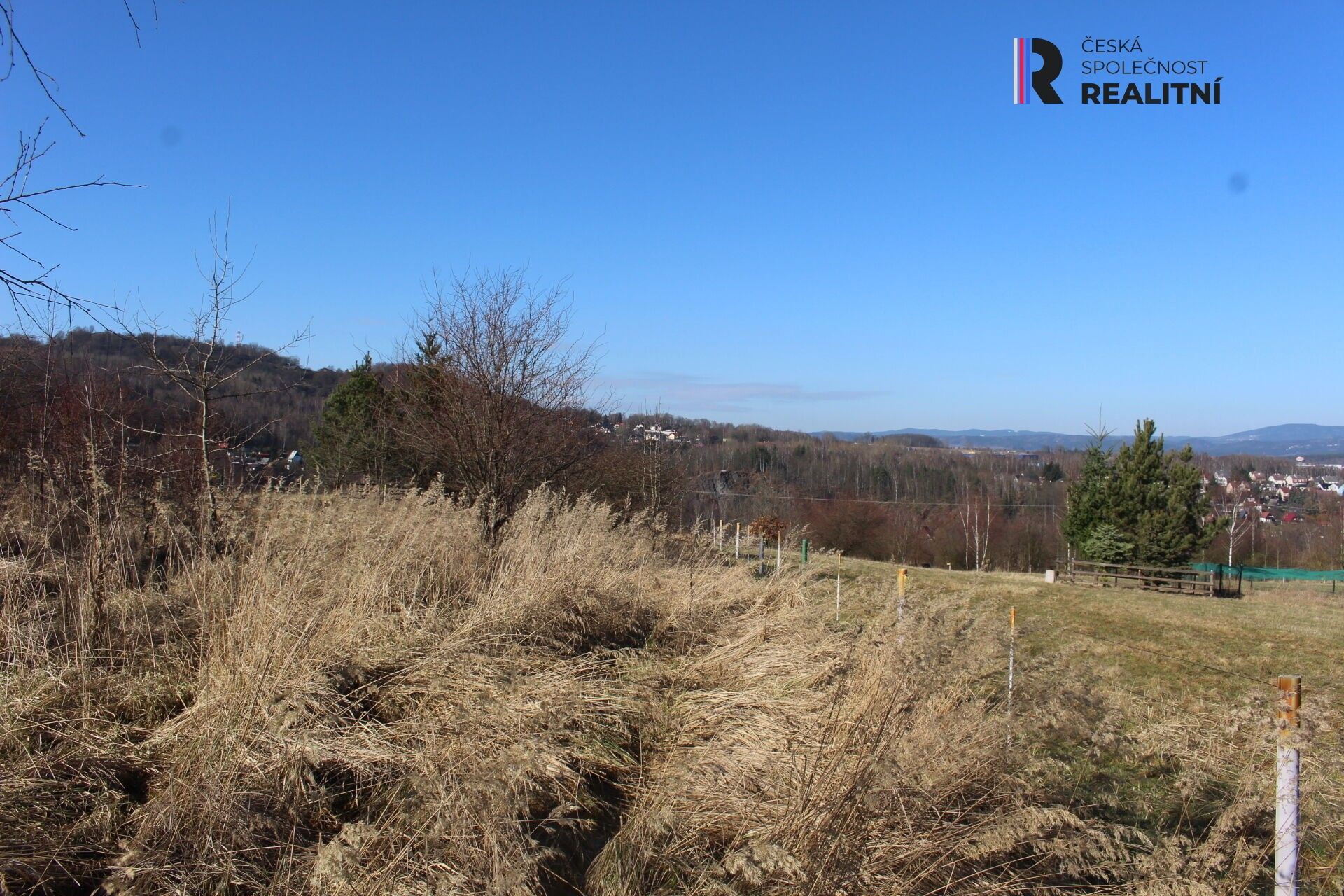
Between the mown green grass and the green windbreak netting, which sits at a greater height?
the mown green grass

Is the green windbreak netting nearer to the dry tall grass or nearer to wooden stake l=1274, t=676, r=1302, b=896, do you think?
the dry tall grass

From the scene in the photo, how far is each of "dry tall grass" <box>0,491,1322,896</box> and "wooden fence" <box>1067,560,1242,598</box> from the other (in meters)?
26.5

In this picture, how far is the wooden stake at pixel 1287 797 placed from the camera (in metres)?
3.02

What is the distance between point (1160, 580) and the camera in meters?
28.0

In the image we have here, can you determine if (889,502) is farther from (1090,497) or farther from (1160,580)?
(1160,580)

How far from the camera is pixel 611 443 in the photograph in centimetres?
1670

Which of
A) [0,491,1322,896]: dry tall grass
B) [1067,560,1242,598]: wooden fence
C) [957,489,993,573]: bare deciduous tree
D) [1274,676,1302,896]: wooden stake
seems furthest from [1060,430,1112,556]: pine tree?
[1274,676,1302,896]: wooden stake

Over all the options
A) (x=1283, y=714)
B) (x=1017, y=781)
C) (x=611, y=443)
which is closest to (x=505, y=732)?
(x=1017, y=781)

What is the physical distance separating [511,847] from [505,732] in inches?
38.0

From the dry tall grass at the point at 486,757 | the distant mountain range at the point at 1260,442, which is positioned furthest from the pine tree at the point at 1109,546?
the distant mountain range at the point at 1260,442

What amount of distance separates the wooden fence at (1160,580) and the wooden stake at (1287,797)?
2691 cm

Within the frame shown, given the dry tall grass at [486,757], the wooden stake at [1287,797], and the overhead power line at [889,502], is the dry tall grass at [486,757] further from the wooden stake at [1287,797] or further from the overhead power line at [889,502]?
the overhead power line at [889,502]

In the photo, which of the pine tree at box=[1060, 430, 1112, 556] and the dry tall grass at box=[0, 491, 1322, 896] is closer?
the dry tall grass at box=[0, 491, 1322, 896]

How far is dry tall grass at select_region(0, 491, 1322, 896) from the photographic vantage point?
280cm
